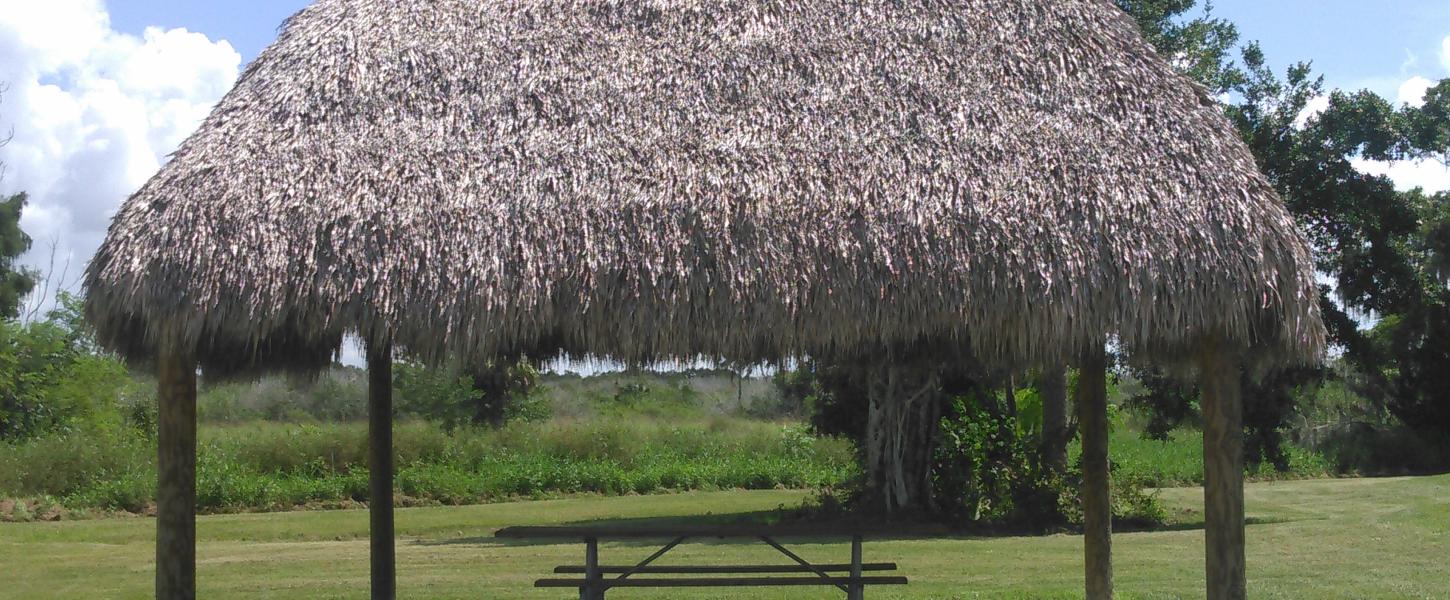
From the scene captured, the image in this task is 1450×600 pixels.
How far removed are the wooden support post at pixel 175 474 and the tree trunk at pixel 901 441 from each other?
12.2 m

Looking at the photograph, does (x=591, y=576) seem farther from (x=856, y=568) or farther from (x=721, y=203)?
(x=721, y=203)

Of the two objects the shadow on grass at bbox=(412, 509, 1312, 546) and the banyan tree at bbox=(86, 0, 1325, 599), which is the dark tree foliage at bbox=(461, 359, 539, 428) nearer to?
the shadow on grass at bbox=(412, 509, 1312, 546)

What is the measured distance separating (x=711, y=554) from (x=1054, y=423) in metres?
5.80

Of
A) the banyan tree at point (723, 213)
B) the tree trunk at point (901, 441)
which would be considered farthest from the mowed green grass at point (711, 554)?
the banyan tree at point (723, 213)

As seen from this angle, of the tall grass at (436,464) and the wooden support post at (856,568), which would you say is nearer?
the wooden support post at (856,568)

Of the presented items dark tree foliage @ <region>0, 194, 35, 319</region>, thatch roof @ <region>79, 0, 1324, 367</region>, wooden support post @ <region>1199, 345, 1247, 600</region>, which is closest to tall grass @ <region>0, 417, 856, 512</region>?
dark tree foliage @ <region>0, 194, 35, 319</region>

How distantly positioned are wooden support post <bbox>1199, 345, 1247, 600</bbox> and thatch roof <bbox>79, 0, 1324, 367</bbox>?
229 mm

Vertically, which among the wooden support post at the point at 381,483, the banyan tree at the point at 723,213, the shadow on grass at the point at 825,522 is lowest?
the shadow on grass at the point at 825,522

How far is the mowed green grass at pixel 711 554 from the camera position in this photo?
11281 mm

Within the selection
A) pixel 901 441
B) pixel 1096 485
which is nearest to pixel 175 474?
pixel 1096 485

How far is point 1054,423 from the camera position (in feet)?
59.8

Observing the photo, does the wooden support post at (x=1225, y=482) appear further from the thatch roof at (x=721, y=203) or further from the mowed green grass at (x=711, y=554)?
the mowed green grass at (x=711, y=554)

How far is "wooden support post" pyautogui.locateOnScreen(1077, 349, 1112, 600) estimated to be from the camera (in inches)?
323

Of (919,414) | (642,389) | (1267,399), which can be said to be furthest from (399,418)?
(1267,399)
